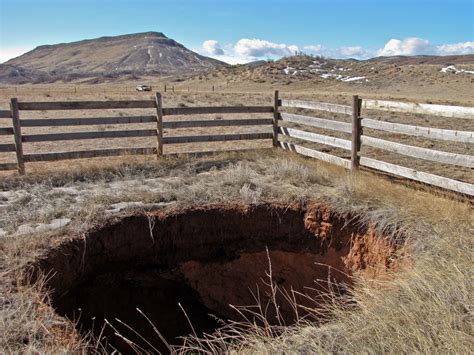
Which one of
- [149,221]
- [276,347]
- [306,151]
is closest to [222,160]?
[306,151]

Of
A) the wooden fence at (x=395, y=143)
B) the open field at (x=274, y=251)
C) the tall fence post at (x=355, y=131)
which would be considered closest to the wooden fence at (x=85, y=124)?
the open field at (x=274, y=251)

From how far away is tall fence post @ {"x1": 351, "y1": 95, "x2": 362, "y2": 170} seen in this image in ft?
27.2

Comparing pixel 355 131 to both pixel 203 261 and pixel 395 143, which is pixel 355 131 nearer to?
pixel 395 143

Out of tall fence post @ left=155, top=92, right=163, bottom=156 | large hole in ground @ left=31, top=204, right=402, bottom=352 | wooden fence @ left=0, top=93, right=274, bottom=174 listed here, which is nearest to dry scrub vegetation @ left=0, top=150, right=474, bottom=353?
large hole in ground @ left=31, top=204, right=402, bottom=352

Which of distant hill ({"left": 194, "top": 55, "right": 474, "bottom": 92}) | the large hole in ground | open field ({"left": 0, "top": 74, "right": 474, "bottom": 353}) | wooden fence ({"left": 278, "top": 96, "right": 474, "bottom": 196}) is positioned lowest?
the large hole in ground

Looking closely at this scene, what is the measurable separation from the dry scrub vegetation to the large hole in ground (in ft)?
0.85

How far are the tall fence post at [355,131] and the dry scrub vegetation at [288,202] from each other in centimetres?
35

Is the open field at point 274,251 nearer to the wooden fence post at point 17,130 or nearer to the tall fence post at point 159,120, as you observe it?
the tall fence post at point 159,120

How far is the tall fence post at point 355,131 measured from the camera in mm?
8305

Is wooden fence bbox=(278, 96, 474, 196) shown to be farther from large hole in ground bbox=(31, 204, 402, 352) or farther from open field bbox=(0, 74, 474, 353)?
large hole in ground bbox=(31, 204, 402, 352)

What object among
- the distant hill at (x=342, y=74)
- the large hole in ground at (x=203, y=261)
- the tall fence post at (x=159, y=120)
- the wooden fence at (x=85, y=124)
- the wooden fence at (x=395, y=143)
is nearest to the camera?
the large hole in ground at (x=203, y=261)

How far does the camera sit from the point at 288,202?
698 centimetres

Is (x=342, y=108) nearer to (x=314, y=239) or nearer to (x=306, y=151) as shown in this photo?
(x=306, y=151)

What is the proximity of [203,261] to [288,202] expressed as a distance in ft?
5.46
